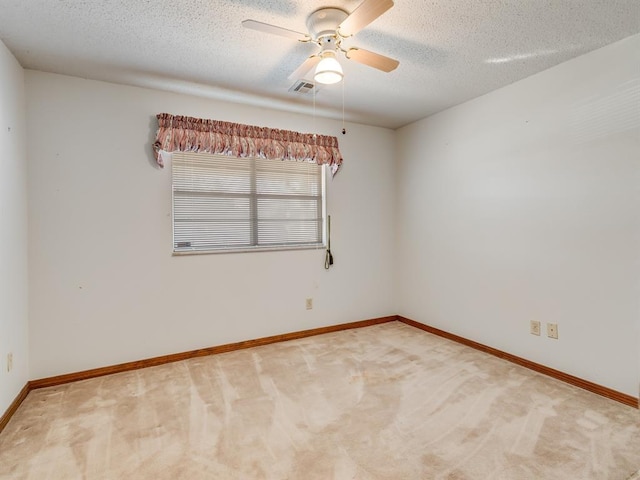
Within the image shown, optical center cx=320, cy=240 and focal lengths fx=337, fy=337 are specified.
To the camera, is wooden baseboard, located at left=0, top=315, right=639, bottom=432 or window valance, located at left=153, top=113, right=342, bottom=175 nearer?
wooden baseboard, located at left=0, top=315, right=639, bottom=432

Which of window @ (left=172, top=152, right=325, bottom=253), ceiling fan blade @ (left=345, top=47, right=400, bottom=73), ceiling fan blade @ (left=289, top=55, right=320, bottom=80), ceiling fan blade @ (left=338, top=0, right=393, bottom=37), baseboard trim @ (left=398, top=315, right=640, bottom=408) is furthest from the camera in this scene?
window @ (left=172, top=152, right=325, bottom=253)

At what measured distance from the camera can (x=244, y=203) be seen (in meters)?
3.51

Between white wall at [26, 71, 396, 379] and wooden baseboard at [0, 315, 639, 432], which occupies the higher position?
white wall at [26, 71, 396, 379]

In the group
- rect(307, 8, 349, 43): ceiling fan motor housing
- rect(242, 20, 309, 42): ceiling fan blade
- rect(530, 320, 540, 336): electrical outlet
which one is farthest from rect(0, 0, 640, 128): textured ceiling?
rect(530, 320, 540, 336): electrical outlet

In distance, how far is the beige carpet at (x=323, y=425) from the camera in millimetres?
1729

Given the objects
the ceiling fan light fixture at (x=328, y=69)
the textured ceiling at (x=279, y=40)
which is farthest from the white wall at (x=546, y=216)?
the ceiling fan light fixture at (x=328, y=69)

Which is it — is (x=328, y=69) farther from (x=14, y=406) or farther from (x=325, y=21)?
(x=14, y=406)

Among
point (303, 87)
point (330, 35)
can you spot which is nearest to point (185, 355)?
point (303, 87)

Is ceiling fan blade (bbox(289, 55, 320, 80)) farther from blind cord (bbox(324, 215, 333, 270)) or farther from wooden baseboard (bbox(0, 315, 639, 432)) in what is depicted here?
wooden baseboard (bbox(0, 315, 639, 432))

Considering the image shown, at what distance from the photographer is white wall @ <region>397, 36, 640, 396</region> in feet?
7.67

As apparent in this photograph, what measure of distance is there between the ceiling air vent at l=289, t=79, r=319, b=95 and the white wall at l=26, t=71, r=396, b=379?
56cm

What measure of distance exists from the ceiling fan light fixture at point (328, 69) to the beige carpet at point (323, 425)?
7.02ft

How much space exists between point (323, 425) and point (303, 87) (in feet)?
8.73

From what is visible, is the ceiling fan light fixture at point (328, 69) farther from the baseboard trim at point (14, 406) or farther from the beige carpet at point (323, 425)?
the baseboard trim at point (14, 406)
